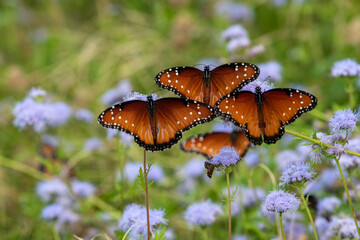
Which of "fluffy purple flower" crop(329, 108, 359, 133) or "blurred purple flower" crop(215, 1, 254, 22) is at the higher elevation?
"blurred purple flower" crop(215, 1, 254, 22)

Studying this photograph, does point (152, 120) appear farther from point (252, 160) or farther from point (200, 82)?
point (252, 160)

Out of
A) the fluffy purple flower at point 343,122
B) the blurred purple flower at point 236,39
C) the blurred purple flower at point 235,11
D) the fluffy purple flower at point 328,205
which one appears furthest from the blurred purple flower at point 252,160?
the blurred purple flower at point 235,11

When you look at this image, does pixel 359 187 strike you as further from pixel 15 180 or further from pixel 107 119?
pixel 15 180

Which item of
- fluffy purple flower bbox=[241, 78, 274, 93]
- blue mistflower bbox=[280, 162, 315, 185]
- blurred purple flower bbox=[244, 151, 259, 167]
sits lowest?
blue mistflower bbox=[280, 162, 315, 185]

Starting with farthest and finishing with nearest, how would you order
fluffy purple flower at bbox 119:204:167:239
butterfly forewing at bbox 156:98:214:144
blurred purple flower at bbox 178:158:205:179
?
1. blurred purple flower at bbox 178:158:205:179
2. fluffy purple flower at bbox 119:204:167:239
3. butterfly forewing at bbox 156:98:214:144

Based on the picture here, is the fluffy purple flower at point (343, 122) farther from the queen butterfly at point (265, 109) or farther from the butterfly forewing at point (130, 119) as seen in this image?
the butterfly forewing at point (130, 119)

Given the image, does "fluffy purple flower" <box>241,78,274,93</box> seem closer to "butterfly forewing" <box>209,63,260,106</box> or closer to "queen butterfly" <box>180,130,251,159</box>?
"butterfly forewing" <box>209,63,260,106</box>

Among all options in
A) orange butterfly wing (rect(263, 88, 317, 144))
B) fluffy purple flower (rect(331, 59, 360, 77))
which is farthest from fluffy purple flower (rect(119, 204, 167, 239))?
fluffy purple flower (rect(331, 59, 360, 77))
